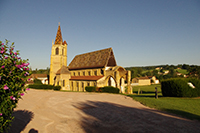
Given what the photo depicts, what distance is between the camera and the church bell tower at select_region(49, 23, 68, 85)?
148 feet

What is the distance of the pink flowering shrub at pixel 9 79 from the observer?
472 centimetres

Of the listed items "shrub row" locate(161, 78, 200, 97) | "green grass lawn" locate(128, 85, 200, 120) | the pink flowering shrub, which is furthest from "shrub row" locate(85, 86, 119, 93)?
the pink flowering shrub

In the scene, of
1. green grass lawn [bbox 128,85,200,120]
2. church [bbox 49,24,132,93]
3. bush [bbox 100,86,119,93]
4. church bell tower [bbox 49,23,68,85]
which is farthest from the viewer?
church bell tower [bbox 49,23,68,85]

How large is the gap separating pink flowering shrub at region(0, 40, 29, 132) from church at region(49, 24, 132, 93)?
87.2 ft

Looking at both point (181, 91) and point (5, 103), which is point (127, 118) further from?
point (181, 91)

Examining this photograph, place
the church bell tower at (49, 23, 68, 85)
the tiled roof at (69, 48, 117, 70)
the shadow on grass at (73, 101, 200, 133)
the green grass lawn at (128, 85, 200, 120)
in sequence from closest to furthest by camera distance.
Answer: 1. the shadow on grass at (73, 101, 200, 133)
2. the green grass lawn at (128, 85, 200, 120)
3. the tiled roof at (69, 48, 117, 70)
4. the church bell tower at (49, 23, 68, 85)

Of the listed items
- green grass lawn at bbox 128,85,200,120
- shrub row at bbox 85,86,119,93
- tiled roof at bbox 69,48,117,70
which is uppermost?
tiled roof at bbox 69,48,117,70

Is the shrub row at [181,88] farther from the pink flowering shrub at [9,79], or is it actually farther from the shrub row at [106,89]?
the pink flowering shrub at [9,79]

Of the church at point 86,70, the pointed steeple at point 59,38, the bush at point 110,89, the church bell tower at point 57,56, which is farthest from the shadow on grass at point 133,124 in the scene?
the pointed steeple at point 59,38

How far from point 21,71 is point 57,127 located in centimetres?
480

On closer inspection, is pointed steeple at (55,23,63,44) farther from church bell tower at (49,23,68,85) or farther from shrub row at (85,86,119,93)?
shrub row at (85,86,119,93)

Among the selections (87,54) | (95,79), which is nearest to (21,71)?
(95,79)

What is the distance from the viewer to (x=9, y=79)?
4.87m

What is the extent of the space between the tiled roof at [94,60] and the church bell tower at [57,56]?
146 inches
